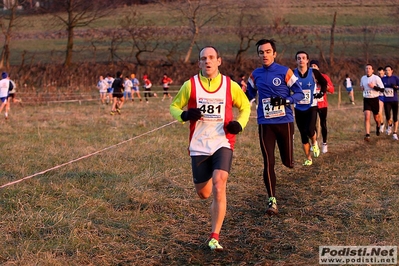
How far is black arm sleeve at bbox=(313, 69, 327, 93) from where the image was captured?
1219cm

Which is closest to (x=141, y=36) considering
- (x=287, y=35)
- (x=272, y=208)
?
(x=287, y=35)

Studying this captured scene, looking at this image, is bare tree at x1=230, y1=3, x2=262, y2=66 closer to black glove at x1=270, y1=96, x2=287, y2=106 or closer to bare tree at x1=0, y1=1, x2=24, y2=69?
bare tree at x1=0, y1=1, x2=24, y2=69

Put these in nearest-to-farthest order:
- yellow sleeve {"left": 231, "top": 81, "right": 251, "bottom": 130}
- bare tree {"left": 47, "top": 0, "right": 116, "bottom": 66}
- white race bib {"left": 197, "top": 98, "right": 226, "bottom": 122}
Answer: white race bib {"left": 197, "top": 98, "right": 226, "bottom": 122}
yellow sleeve {"left": 231, "top": 81, "right": 251, "bottom": 130}
bare tree {"left": 47, "top": 0, "right": 116, "bottom": 66}

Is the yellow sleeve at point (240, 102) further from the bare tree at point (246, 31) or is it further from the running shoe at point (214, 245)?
the bare tree at point (246, 31)

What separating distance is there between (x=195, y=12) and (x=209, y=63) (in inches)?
2002

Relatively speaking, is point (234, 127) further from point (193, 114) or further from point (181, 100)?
point (181, 100)

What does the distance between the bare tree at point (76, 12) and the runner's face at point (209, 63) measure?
46.0m

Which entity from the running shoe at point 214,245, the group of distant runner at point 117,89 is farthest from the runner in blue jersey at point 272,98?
the group of distant runner at point 117,89

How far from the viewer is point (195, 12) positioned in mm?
56531

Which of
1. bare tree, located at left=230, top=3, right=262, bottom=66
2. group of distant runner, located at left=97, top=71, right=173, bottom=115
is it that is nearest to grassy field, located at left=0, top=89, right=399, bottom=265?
group of distant runner, located at left=97, top=71, right=173, bottom=115

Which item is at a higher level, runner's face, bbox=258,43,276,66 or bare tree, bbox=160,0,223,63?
bare tree, bbox=160,0,223,63

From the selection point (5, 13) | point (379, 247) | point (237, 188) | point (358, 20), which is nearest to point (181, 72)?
point (5, 13)

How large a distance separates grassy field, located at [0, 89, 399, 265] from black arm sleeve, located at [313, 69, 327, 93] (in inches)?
57.9

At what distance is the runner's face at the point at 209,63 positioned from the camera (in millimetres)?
6633
